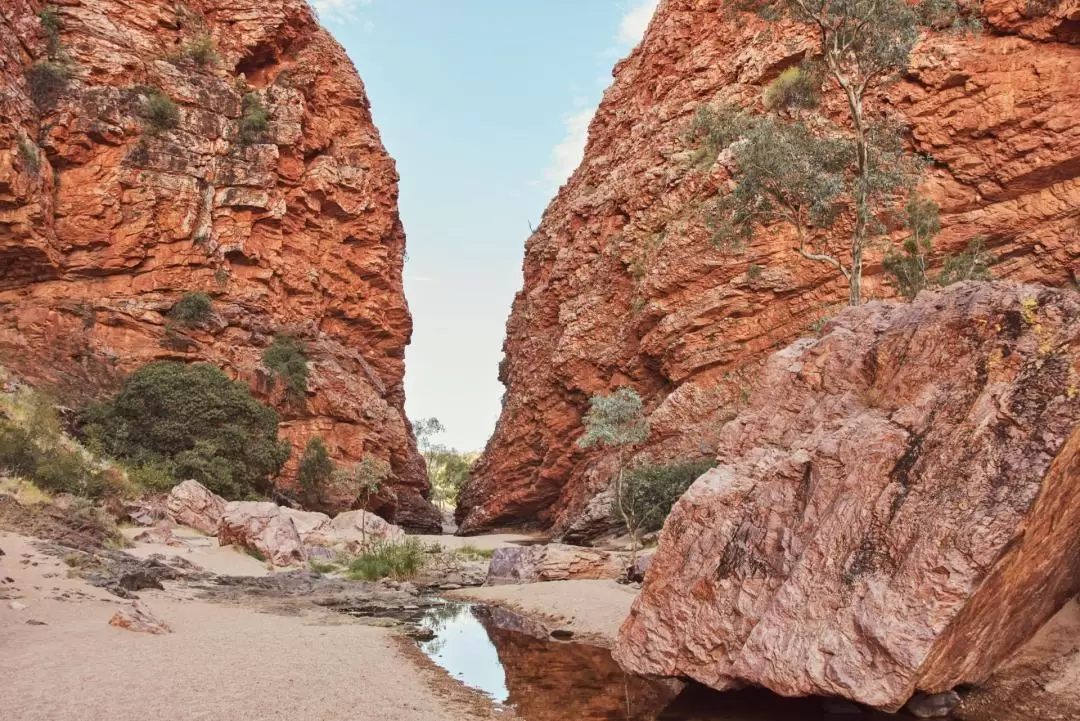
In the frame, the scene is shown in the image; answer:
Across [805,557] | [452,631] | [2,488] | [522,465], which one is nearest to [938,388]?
[805,557]

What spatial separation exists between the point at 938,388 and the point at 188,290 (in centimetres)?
3954

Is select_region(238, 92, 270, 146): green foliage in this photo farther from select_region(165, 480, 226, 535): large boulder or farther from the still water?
the still water

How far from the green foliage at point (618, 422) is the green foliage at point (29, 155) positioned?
29.8 m

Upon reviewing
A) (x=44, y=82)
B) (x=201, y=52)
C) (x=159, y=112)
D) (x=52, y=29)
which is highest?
(x=201, y=52)

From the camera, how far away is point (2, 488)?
1595cm

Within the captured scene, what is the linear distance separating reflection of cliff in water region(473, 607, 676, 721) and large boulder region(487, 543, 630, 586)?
6.36m

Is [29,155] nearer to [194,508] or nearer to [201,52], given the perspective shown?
[201,52]

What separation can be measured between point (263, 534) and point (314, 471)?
18.2m

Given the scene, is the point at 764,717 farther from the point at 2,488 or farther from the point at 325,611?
the point at 2,488

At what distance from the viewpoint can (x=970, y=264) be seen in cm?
2508

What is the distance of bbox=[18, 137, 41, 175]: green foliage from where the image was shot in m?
32.2

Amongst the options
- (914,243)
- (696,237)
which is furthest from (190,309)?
(914,243)

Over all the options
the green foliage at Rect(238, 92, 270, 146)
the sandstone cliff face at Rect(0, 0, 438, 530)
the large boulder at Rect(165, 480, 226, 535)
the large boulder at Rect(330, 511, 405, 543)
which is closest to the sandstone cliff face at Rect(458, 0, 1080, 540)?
the large boulder at Rect(330, 511, 405, 543)

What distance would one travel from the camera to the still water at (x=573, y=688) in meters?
6.24
